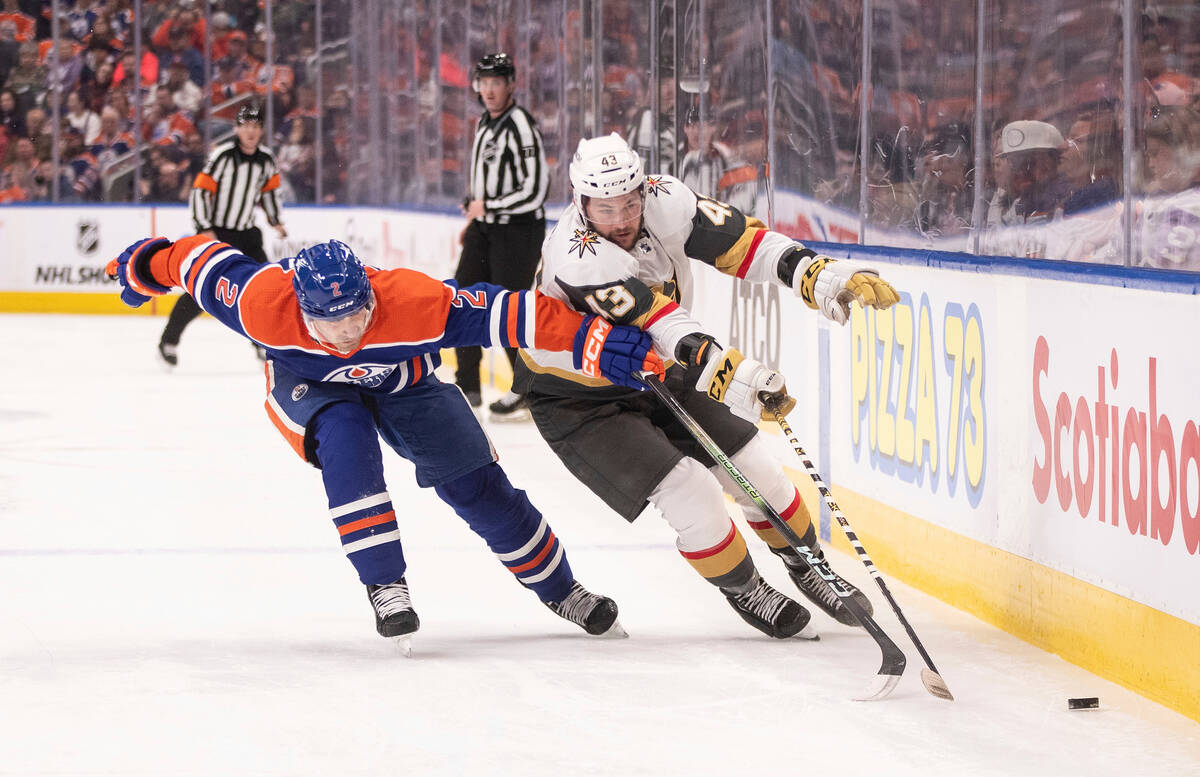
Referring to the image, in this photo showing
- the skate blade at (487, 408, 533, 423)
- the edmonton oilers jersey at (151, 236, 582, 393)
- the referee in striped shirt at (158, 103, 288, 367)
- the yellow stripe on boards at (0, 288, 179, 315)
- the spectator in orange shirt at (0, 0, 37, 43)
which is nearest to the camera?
the edmonton oilers jersey at (151, 236, 582, 393)

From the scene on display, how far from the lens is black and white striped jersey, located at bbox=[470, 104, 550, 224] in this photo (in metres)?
7.03

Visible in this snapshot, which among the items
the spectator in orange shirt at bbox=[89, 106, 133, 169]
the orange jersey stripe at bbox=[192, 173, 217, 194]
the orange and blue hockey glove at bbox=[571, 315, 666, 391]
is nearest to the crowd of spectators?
the spectator in orange shirt at bbox=[89, 106, 133, 169]

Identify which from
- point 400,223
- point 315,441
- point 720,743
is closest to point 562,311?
point 315,441

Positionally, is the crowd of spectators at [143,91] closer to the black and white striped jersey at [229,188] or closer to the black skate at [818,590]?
the black and white striped jersey at [229,188]

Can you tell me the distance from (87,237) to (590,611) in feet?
32.5

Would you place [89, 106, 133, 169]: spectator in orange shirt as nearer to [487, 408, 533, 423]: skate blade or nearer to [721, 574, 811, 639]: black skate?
[487, 408, 533, 423]: skate blade

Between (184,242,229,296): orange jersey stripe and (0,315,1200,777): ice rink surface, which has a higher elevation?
(184,242,229,296): orange jersey stripe

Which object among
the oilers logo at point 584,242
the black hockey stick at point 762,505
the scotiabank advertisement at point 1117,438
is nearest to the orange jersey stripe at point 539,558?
the black hockey stick at point 762,505

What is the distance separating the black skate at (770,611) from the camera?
341cm

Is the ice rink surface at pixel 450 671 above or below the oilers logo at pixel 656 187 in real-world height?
below

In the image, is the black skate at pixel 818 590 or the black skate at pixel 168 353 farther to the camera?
the black skate at pixel 168 353

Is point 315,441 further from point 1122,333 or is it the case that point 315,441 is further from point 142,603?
point 1122,333

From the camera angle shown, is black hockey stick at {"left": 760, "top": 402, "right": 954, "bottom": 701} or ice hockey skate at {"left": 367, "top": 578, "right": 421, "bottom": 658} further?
ice hockey skate at {"left": 367, "top": 578, "right": 421, "bottom": 658}

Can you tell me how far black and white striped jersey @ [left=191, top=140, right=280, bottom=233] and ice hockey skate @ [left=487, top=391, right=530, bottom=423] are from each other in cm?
273
